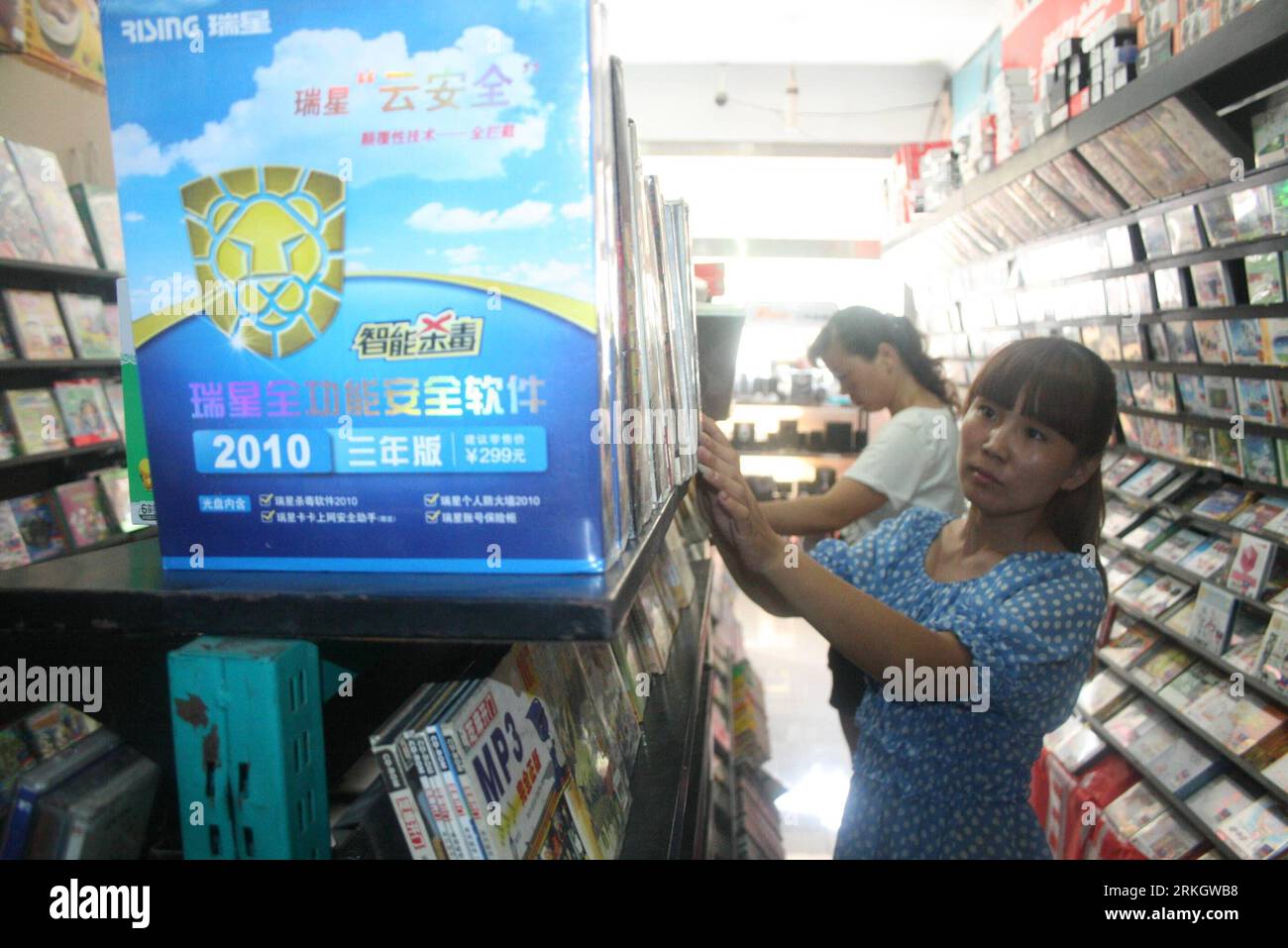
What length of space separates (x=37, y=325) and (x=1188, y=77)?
4.47 metres

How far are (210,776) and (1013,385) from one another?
126 centimetres

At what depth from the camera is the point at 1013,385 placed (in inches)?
53.4

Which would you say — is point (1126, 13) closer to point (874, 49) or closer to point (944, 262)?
point (944, 262)

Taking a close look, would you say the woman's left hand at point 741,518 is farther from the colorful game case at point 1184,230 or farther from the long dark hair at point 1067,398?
the colorful game case at point 1184,230

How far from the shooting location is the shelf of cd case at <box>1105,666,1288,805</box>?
2.29m

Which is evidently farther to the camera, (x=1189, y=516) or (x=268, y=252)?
(x=1189, y=516)

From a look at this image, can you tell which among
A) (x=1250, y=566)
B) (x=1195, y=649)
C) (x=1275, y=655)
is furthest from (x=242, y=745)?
(x=1195, y=649)

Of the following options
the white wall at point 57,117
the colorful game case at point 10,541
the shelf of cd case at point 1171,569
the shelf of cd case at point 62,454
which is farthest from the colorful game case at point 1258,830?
the white wall at point 57,117

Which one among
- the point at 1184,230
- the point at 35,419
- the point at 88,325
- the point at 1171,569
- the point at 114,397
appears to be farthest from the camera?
the point at 114,397

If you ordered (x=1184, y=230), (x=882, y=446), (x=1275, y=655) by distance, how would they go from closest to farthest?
1. (x=1275, y=655)
2. (x=882, y=446)
3. (x=1184, y=230)

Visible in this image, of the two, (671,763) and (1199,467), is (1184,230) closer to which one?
(1199,467)

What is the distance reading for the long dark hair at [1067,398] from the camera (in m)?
1.32

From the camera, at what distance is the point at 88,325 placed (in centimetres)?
388
